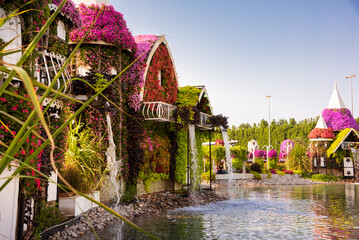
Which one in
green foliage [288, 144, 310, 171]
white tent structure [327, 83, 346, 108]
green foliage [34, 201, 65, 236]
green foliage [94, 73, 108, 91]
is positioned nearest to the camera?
green foliage [34, 201, 65, 236]

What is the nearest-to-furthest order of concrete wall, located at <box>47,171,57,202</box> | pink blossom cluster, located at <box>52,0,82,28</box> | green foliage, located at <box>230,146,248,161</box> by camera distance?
concrete wall, located at <box>47,171,57,202</box> → pink blossom cluster, located at <box>52,0,82,28</box> → green foliage, located at <box>230,146,248,161</box>

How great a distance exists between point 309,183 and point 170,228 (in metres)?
22.8

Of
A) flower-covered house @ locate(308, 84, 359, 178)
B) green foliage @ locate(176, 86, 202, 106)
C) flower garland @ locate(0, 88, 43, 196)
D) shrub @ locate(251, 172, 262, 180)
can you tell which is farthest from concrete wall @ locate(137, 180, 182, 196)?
flower-covered house @ locate(308, 84, 359, 178)

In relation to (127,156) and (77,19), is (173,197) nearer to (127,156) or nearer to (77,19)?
(127,156)

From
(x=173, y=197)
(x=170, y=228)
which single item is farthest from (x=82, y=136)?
(x=173, y=197)

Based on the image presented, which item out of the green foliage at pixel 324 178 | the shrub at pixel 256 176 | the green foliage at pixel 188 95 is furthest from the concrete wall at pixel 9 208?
the green foliage at pixel 324 178

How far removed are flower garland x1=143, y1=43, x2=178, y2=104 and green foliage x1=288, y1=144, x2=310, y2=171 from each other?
21512 millimetres

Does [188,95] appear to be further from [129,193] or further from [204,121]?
[129,193]

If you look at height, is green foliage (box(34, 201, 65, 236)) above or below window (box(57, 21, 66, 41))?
below

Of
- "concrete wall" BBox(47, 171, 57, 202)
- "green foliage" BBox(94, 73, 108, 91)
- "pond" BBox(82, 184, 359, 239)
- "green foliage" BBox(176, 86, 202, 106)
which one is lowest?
"pond" BBox(82, 184, 359, 239)

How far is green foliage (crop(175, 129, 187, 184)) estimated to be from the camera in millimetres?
15938

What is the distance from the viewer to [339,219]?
32.9ft

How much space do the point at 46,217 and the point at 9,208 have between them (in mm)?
1514

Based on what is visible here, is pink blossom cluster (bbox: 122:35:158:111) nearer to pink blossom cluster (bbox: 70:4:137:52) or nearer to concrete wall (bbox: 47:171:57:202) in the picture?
pink blossom cluster (bbox: 70:4:137:52)
